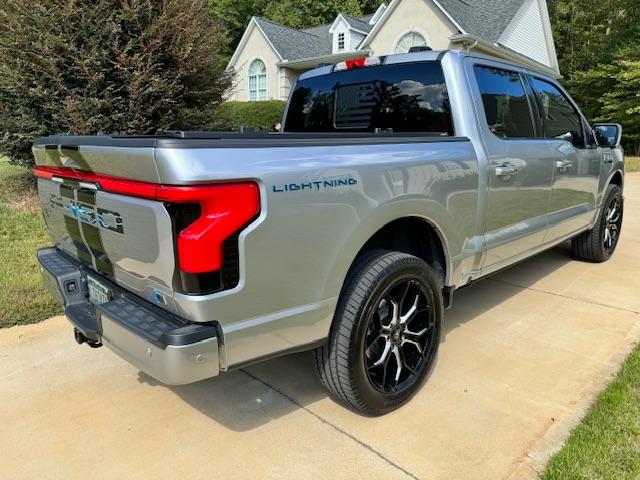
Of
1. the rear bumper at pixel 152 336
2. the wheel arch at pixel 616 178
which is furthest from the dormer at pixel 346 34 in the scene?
the rear bumper at pixel 152 336

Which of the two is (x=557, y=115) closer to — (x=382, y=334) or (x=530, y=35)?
(x=382, y=334)

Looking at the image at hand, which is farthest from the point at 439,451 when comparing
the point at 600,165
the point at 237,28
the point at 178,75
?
the point at 237,28

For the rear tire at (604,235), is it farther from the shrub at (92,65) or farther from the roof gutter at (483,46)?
the roof gutter at (483,46)

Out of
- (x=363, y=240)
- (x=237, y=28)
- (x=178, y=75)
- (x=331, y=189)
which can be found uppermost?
(x=237, y=28)

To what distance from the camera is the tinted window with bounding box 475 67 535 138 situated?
3.38 m

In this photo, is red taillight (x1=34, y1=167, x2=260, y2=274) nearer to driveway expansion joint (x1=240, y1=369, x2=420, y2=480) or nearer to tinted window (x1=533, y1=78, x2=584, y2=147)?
driveway expansion joint (x1=240, y1=369, x2=420, y2=480)

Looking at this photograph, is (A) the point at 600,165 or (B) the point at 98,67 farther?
(B) the point at 98,67

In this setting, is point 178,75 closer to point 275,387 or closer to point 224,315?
point 275,387

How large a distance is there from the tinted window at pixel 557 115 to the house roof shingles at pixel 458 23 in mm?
17193

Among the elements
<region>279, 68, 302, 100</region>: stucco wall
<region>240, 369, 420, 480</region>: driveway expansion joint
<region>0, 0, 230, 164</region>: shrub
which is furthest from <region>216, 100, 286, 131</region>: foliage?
<region>240, 369, 420, 480</region>: driveway expansion joint

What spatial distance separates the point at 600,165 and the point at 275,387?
384 centimetres

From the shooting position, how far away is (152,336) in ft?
6.57

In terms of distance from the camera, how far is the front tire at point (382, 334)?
2.47 metres

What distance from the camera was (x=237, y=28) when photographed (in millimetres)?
42250
